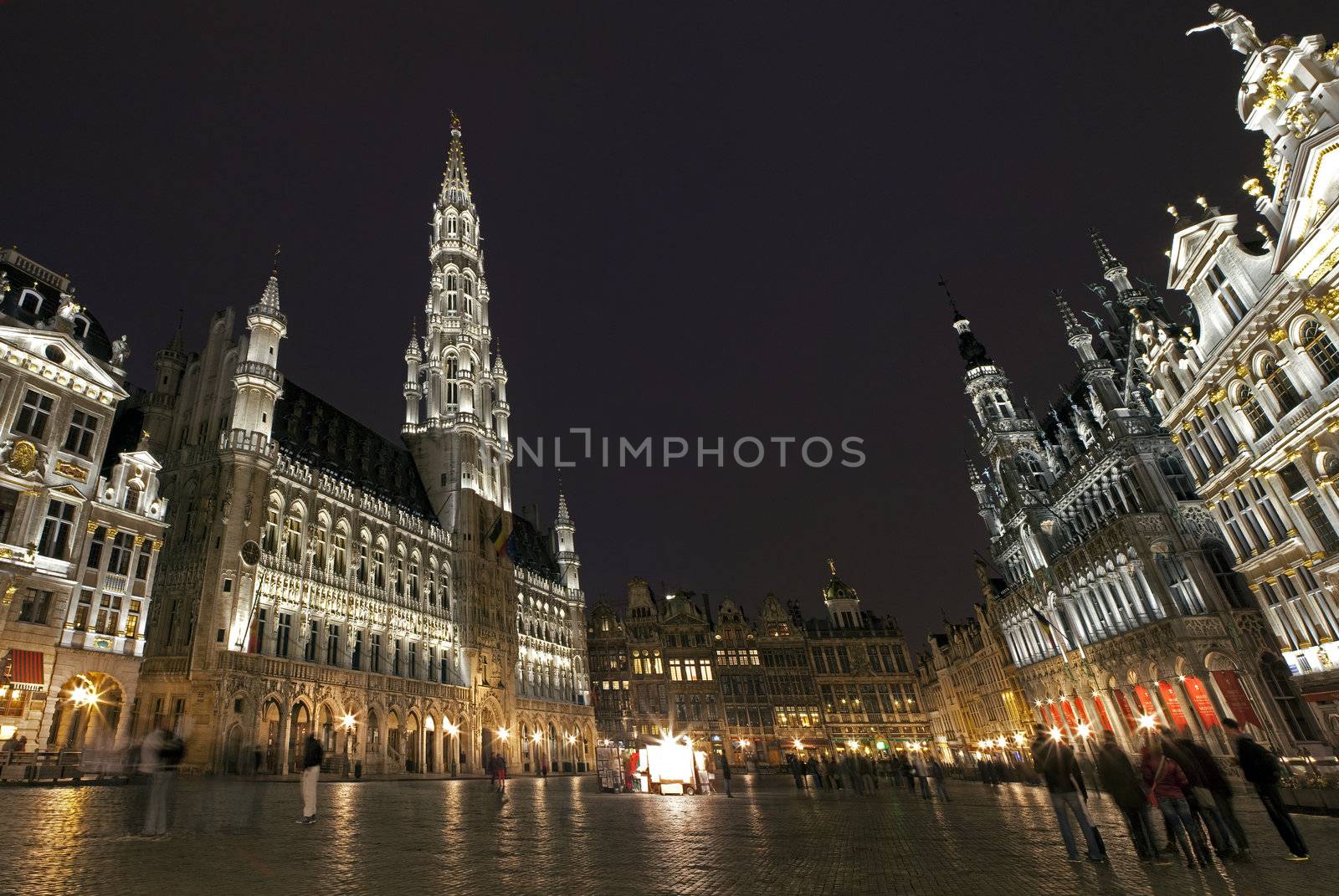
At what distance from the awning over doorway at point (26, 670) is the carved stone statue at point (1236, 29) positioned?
181ft

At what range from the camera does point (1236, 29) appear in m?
29.1

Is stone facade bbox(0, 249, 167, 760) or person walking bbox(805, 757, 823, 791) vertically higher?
stone facade bbox(0, 249, 167, 760)

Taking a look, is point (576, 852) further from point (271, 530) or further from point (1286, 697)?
point (1286, 697)

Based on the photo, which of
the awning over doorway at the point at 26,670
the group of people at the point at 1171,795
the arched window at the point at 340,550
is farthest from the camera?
the arched window at the point at 340,550

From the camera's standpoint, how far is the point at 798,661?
8131cm

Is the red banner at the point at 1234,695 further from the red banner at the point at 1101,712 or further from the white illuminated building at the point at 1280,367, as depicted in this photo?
the red banner at the point at 1101,712

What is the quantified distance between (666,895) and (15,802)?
55.4ft

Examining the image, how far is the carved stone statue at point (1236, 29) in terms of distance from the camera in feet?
94.6

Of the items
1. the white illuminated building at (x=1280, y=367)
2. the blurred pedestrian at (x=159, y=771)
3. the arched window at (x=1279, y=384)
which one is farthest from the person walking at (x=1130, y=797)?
the arched window at (x=1279, y=384)

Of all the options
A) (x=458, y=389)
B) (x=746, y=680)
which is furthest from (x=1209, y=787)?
(x=746, y=680)

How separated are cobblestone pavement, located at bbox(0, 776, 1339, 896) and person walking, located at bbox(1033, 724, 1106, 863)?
319 mm

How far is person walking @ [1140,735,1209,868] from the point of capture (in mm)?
8695

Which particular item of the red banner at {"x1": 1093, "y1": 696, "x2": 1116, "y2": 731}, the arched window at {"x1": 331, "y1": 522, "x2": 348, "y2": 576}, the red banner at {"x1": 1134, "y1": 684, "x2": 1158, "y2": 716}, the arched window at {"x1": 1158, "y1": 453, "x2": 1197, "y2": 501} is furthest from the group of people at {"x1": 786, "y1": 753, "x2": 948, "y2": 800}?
the arched window at {"x1": 331, "y1": 522, "x2": 348, "y2": 576}

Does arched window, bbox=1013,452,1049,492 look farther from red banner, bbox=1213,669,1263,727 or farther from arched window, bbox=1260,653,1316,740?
arched window, bbox=1260,653,1316,740
